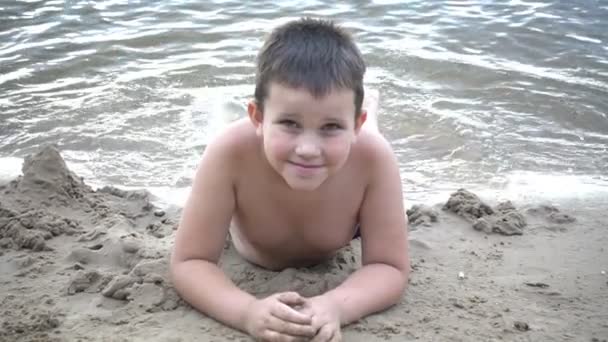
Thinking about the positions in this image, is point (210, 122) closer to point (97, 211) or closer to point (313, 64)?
point (97, 211)

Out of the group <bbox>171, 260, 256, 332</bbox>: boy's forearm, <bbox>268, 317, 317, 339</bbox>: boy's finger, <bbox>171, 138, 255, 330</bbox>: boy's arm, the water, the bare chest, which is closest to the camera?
<bbox>268, 317, 317, 339</bbox>: boy's finger

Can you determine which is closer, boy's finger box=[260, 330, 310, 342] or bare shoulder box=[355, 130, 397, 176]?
boy's finger box=[260, 330, 310, 342]

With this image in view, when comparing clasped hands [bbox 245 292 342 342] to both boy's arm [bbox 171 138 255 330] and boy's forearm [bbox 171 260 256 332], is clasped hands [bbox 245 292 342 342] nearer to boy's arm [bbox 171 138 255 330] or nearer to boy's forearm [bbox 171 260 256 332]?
boy's forearm [bbox 171 260 256 332]

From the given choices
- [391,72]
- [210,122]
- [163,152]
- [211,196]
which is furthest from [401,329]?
[391,72]

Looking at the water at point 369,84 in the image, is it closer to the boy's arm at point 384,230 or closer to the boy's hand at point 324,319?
the boy's arm at point 384,230

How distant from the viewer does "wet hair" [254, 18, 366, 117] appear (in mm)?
2340

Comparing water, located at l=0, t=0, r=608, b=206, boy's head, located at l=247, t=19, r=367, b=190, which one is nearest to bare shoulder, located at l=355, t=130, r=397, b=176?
boy's head, located at l=247, t=19, r=367, b=190

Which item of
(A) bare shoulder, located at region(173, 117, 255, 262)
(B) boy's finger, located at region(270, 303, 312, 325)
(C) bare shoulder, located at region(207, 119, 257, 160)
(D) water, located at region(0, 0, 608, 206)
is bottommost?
(D) water, located at region(0, 0, 608, 206)

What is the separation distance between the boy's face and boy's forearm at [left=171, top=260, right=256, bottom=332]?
0.46 metres

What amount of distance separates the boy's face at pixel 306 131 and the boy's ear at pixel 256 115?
0.07 m

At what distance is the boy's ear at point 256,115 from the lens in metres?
2.52

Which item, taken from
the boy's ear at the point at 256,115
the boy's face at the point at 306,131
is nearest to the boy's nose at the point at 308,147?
the boy's face at the point at 306,131

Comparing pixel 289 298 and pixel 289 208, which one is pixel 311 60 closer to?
pixel 289 208

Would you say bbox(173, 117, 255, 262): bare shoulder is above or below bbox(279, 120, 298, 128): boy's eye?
below
